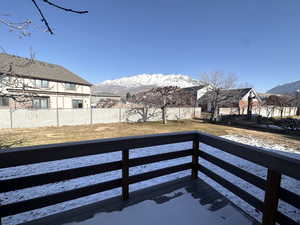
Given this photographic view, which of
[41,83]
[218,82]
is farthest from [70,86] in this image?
[218,82]

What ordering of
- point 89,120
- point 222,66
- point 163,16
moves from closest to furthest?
point 163,16
point 89,120
point 222,66

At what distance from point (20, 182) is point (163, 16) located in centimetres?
1079

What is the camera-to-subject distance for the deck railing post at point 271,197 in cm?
123

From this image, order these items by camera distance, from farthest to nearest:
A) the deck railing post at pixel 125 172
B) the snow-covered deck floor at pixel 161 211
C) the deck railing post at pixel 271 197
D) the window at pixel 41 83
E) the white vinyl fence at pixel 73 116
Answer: the window at pixel 41 83 < the white vinyl fence at pixel 73 116 < the deck railing post at pixel 125 172 < the snow-covered deck floor at pixel 161 211 < the deck railing post at pixel 271 197

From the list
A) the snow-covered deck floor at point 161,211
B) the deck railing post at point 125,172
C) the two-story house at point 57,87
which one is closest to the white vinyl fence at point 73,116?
the two-story house at point 57,87

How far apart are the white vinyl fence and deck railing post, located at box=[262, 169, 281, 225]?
1181 centimetres

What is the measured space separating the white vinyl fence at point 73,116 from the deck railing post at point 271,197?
11.8 m

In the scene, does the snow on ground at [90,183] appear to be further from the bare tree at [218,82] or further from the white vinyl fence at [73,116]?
the bare tree at [218,82]

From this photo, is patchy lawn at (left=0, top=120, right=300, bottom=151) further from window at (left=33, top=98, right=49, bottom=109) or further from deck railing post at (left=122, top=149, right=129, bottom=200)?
window at (left=33, top=98, right=49, bottom=109)

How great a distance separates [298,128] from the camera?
10.6 metres

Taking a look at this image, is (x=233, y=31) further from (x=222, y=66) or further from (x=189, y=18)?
(x=222, y=66)

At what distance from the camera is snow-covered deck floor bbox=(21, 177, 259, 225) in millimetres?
1517

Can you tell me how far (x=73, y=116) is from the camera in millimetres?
11016

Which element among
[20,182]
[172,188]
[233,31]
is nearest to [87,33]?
[20,182]
